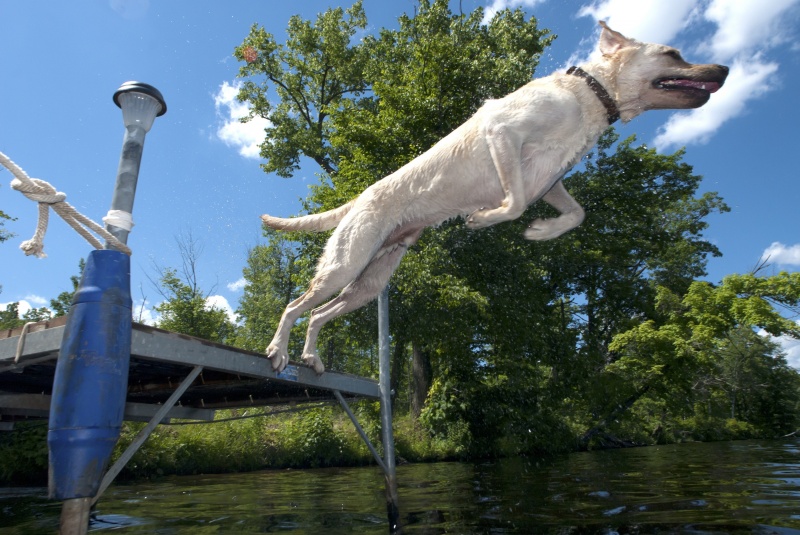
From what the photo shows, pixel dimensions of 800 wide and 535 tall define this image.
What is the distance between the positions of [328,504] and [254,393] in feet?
5.71

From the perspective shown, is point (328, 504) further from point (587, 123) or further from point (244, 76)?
point (244, 76)

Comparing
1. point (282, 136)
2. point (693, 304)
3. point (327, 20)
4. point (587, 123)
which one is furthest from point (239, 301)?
point (587, 123)

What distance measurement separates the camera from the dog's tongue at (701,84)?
9.84 feet

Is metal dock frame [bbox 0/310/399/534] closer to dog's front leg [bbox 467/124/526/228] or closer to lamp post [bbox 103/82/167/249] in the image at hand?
lamp post [bbox 103/82/167/249]

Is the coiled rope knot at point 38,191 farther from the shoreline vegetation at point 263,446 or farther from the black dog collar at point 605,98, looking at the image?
the shoreline vegetation at point 263,446

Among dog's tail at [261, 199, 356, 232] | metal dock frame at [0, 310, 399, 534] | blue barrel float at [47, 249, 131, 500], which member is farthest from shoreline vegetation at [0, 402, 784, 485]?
blue barrel float at [47, 249, 131, 500]

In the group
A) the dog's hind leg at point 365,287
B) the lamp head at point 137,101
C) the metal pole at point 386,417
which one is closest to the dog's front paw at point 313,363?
the dog's hind leg at point 365,287

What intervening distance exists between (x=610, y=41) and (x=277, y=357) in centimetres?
316

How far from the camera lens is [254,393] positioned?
602cm

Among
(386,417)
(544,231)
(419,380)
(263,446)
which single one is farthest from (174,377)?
(419,380)

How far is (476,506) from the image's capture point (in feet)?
18.6

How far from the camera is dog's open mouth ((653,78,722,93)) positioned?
9.86ft

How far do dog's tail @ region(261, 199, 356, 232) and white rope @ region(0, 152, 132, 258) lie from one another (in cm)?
156

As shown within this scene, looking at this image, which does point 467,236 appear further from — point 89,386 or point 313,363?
point 89,386
